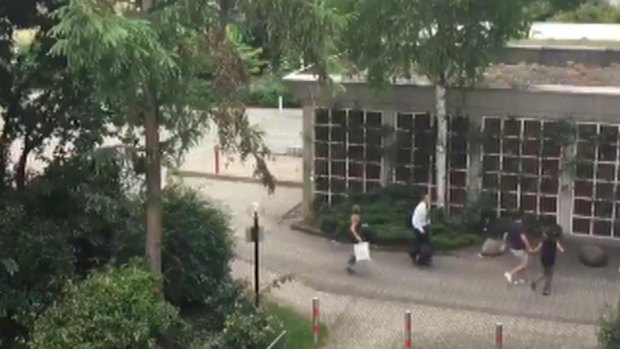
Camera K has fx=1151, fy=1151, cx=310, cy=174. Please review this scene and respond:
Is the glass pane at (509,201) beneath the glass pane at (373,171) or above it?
beneath

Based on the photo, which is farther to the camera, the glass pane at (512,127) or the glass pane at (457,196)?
the glass pane at (457,196)

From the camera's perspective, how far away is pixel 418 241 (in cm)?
2145

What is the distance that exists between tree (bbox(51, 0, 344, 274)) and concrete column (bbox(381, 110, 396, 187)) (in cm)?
851

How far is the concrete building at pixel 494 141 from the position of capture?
22219 millimetres

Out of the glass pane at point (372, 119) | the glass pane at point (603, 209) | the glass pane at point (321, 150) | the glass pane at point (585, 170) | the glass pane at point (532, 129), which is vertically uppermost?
the glass pane at point (372, 119)

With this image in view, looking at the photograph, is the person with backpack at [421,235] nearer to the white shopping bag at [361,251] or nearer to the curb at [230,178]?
the white shopping bag at [361,251]

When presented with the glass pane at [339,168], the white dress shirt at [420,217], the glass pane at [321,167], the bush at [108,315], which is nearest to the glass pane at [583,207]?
the white dress shirt at [420,217]

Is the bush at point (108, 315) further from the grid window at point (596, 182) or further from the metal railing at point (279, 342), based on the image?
the grid window at point (596, 182)

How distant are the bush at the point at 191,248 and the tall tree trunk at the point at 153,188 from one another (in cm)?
128

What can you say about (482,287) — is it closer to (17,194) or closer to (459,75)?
(459,75)

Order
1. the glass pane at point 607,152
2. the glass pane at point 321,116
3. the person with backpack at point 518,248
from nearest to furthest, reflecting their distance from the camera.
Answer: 1. the person with backpack at point 518,248
2. the glass pane at point 607,152
3. the glass pane at point 321,116

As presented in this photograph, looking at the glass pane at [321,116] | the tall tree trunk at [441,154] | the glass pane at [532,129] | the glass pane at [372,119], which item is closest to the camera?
the glass pane at [532,129]

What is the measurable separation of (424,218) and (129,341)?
793 centimetres

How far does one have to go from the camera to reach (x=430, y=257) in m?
21.5
